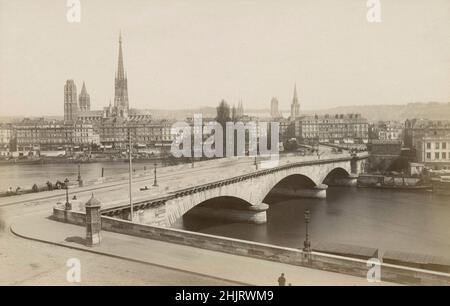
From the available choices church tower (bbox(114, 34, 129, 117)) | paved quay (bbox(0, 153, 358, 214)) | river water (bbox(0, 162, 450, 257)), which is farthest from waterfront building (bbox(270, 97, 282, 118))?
paved quay (bbox(0, 153, 358, 214))

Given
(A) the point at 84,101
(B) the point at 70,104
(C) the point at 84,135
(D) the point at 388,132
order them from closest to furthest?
(D) the point at 388,132
(C) the point at 84,135
(B) the point at 70,104
(A) the point at 84,101

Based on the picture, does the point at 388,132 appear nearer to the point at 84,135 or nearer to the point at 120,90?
the point at 84,135

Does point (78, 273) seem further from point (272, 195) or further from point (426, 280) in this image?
point (272, 195)

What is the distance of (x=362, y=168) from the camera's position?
7500cm

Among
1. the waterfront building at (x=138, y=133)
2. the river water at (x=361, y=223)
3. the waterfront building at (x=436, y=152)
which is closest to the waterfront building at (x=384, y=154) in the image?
the waterfront building at (x=436, y=152)

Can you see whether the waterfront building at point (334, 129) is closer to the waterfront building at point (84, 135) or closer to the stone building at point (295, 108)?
the stone building at point (295, 108)

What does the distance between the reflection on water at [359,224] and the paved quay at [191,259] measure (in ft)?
52.5

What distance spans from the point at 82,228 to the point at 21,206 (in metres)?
7.95

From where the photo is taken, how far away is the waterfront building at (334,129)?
128625mm

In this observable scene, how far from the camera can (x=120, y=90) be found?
159500mm

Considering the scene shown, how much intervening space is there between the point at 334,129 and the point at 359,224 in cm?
9269

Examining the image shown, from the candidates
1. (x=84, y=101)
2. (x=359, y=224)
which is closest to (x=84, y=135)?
(x=84, y=101)

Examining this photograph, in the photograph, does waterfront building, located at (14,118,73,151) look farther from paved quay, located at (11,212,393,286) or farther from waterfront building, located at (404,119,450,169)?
paved quay, located at (11,212,393,286)

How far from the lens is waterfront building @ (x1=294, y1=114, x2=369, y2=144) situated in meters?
129
